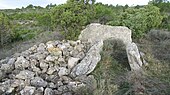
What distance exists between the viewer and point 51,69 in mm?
7066

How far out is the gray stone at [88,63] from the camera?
7.03 meters

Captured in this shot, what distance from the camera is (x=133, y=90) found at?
20.2ft

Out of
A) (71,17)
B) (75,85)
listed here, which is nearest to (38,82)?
(75,85)

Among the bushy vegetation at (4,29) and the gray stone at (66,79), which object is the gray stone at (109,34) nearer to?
the gray stone at (66,79)

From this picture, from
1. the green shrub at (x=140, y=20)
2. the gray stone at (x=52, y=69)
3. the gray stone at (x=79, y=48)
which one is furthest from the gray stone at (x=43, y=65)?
the green shrub at (x=140, y=20)

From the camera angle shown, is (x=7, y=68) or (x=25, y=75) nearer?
(x=25, y=75)

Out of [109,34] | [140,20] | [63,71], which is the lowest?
[63,71]

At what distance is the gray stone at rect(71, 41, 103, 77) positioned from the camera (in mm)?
7031

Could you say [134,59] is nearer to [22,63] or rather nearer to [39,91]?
[39,91]

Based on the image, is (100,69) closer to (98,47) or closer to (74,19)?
(98,47)

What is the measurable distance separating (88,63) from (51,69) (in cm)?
101

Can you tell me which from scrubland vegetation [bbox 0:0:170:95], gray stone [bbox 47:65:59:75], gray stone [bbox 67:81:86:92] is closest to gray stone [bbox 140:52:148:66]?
scrubland vegetation [bbox 0:0:170:95]

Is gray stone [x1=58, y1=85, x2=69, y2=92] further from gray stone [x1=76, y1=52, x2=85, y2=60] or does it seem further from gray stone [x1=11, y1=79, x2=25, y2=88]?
gray stone [x1=76, y1=52, x2=85, y2=60]

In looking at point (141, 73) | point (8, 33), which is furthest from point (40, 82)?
point (8, 33)
